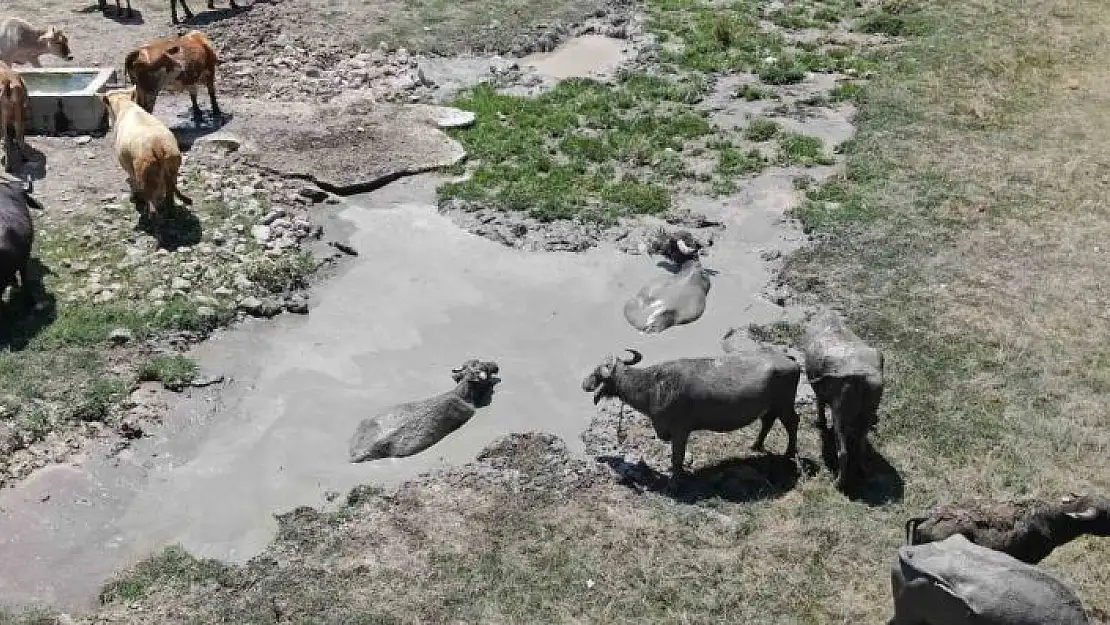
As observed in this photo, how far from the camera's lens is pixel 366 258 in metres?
13.0

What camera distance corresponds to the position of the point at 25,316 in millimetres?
11531

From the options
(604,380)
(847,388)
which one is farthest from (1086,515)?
(604,380)

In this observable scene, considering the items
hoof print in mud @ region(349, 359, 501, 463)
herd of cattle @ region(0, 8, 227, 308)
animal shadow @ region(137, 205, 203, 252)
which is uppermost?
herd of cattle @ region(0, 8, 227, 308)

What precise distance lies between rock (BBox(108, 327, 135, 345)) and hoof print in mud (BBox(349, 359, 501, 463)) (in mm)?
2827

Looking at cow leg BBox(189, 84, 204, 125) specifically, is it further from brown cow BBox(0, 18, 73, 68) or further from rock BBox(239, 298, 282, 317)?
rock BBox(239, 298, 282, 317)

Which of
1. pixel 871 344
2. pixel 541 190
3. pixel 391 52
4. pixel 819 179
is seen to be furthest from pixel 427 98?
pixel 871 344

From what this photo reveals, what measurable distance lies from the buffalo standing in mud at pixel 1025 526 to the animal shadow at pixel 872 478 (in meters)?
1.19

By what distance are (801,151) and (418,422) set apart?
7.59m

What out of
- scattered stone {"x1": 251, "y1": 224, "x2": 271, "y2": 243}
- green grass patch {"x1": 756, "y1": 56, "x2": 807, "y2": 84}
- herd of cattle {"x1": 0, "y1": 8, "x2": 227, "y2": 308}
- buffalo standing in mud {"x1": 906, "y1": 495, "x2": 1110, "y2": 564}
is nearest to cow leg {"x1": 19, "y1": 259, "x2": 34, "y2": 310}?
herd of cattle {"x1": 0, "y1": 8, "x2": 227, "y2": 308}

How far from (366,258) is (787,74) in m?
7.97

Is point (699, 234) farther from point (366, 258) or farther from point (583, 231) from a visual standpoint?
point (366, 258)

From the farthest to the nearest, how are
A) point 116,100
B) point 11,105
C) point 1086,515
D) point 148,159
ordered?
1. point 116,100
2. point 11,105
3. point 148,159
4. point 1086,515

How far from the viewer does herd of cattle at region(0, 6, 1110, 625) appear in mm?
7041

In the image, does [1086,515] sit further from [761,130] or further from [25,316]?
[25,316]
